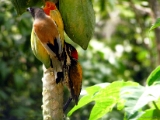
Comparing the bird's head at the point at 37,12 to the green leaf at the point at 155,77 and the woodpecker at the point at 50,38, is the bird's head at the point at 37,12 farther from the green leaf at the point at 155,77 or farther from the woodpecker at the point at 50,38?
the green leaf at the point at 155,77

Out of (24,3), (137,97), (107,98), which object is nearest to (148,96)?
(137,97)

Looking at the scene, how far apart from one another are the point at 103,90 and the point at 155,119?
14cm

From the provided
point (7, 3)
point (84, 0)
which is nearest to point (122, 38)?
point (7, 3)

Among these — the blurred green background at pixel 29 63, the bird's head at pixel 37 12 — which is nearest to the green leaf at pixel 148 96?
the bird's head at pixel 37 12

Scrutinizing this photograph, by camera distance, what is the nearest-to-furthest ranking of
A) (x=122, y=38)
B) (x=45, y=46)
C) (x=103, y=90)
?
1. (x=45, y=46)
2. (x=103, y=90)
3. (x=122, y=38)

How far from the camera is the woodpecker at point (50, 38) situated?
0.81 meters

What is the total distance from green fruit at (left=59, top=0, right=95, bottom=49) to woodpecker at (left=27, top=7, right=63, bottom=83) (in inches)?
3.2

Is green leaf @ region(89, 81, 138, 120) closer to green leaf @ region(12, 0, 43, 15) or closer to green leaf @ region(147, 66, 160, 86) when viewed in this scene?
green leaf @ region(147, 66, 160, 86)

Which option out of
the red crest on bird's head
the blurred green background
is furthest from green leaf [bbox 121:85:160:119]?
the blurred green background

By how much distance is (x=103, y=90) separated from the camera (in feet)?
3.03

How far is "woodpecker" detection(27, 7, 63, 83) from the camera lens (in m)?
0.81

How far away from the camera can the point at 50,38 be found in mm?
817

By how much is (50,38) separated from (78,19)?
16 centimetres

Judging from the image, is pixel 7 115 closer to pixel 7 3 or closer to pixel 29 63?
pixel 29 63
